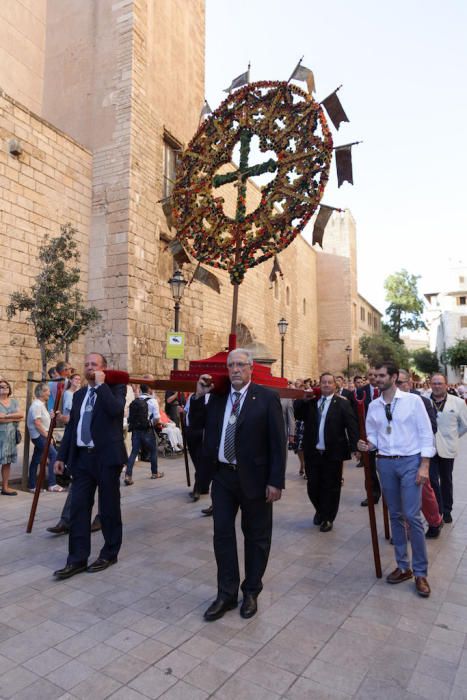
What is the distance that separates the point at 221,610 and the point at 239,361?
1.68 m

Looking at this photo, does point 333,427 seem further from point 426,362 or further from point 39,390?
point 426,362

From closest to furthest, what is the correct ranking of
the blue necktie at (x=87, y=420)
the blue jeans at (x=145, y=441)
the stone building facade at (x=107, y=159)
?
the blue necktie at (x=87, y=420) → the blue jeans at (x=145, y=441) → the stone building facade at (x=107, y=159)

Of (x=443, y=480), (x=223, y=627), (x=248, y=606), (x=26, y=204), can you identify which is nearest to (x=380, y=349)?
(x=26, y=204)

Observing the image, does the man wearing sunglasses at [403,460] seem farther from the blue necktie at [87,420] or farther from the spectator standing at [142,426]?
the spectator standing at [142,426]

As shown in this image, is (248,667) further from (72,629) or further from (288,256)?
(288,256)

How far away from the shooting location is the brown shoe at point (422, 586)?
3547 millimetres

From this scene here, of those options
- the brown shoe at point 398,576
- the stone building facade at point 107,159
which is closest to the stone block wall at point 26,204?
the stone building facade at point 107,159

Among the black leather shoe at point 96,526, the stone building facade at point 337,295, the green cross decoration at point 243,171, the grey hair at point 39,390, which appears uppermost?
the stone building facade at point 337,295

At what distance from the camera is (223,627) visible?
10.0 ft

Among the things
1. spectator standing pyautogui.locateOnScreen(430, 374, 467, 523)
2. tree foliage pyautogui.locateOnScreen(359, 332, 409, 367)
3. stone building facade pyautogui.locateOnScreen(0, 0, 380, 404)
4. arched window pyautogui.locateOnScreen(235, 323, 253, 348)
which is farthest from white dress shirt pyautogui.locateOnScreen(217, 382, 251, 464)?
tree foliage pyautogui.locateOnScreen(359, 332, 409, 367)

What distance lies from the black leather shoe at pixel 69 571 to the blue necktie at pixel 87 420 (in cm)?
100

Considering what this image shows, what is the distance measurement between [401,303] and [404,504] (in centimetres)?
5050

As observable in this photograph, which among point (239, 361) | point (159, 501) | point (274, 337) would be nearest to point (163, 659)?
point (239, 361)

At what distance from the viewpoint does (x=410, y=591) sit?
3.65 meters
